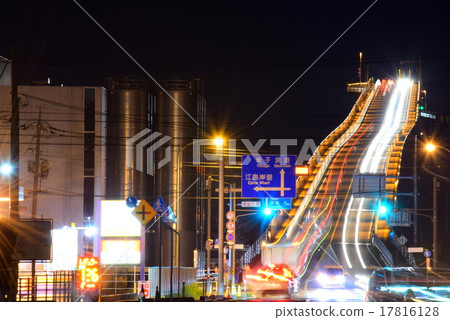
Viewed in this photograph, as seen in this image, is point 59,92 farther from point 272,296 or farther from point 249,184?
point 272,296

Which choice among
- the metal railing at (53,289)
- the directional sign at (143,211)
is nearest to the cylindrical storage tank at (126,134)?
the metal railing at (53,289)

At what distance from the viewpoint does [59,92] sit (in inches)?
2340

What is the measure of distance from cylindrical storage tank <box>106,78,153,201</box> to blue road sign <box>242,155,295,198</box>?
60.5ft

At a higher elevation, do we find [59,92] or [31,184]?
[59,92]

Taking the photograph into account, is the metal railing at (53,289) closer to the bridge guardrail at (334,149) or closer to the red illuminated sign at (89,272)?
the red illuminated sign at (89,272)

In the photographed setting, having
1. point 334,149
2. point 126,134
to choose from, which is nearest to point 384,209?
point 126,134

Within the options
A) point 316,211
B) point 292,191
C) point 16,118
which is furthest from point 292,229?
point 16,118

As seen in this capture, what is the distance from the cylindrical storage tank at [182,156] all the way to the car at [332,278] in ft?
50.0

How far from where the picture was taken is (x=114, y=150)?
57531 millimetres

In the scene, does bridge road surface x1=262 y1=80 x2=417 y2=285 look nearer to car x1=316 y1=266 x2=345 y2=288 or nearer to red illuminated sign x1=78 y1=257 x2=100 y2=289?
car x1=316 y1=266 x2=345 y2=288

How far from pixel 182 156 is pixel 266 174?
18.0m

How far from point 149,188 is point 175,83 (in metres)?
8.45

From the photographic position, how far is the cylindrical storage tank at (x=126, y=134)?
5622 centimetres

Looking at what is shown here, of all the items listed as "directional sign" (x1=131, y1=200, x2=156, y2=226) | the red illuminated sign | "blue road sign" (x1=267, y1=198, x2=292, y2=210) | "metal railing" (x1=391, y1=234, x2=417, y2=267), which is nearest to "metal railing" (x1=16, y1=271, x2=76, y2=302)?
the red illuminated sign
